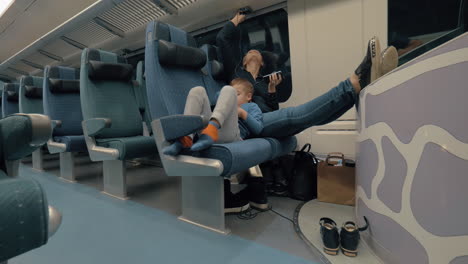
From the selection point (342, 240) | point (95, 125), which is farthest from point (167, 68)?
point (342, 240)

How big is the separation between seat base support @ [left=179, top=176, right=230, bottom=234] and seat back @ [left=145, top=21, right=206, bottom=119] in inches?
19.9

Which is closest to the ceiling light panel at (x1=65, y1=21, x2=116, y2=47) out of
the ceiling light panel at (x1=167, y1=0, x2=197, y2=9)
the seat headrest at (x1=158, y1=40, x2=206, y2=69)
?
the ceiling light panel at (x1=167, y1=0, x2=197, y2=9)

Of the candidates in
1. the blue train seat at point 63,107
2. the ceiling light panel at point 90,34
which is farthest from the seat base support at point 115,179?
the ceiling light panel at point 90,34

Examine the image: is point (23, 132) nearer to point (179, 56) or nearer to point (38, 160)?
point (179, 56)

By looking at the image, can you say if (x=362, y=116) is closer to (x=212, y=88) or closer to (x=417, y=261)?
(x=417, y=261)

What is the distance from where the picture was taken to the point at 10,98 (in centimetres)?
409

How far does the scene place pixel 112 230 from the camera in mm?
1465

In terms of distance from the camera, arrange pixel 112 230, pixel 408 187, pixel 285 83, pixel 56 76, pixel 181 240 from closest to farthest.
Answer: pixel 408 187
pixel 181 240
pixel 112 230
pixel 285 83
pixel 56 76

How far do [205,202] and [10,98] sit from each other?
468cm

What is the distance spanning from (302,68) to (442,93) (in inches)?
74.1

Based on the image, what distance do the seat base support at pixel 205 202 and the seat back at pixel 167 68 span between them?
0.50 meters

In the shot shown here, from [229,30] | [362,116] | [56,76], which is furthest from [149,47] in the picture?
[56,76]

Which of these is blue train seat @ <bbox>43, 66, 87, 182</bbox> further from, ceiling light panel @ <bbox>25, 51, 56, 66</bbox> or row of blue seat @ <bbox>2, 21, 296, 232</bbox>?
ceiling light panel @ <bbox>25, 51, 56, 66</bbox>

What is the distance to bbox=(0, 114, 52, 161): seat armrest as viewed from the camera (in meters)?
0.73
